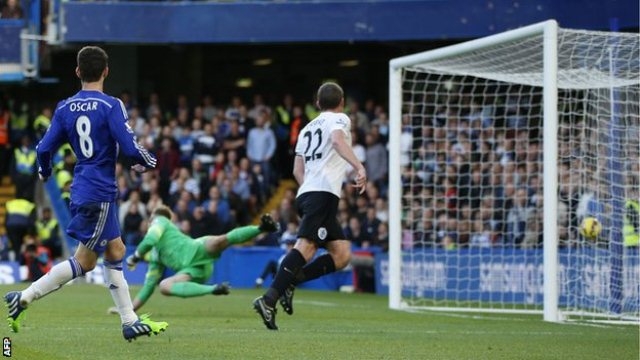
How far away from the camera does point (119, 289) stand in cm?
947

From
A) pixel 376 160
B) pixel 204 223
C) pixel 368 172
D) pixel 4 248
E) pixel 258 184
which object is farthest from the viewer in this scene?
pixel 258 184

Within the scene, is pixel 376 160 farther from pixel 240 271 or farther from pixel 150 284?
pixel 150 284

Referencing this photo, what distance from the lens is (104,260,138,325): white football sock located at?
9.38 meters

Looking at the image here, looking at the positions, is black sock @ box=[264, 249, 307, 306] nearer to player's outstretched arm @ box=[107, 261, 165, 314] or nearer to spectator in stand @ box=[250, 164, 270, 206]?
player's outstretched arm @ box=[107, 261, 165, 314]

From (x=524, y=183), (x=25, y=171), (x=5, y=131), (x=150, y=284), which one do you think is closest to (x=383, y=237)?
(x=524, y=183)

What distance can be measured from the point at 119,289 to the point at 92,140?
1.08 m

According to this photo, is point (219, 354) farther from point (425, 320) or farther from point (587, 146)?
point (587, 146)

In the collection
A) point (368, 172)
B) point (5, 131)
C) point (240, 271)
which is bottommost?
point (240, 271)

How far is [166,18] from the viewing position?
27.0 m

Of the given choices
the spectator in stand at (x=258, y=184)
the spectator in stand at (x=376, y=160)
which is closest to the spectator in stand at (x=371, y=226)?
the spectator in stand at (x=376, y=160)

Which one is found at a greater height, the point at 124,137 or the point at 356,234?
the point at 124,137

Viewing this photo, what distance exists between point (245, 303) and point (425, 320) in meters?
3.74

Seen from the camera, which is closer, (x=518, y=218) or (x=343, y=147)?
(x=343, y=147)

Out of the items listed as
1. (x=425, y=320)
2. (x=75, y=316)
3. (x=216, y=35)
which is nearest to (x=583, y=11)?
(x=216, y=35)
